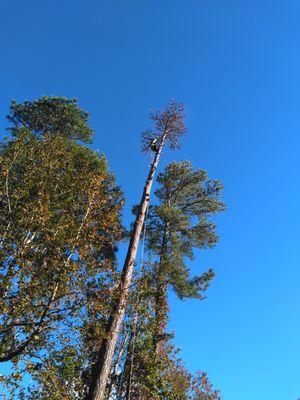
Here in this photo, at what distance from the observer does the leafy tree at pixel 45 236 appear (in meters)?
7.68

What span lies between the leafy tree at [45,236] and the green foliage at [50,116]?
19.5ft

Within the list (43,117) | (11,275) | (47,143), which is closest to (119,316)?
(11,275)

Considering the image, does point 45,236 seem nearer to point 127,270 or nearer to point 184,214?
point 127,270

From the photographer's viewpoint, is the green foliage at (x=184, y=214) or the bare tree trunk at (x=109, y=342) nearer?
the bare tree trunk at (x=109, y=342)

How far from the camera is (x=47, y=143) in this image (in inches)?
468

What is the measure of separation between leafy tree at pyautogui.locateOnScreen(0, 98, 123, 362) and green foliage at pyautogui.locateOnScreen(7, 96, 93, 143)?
596cm

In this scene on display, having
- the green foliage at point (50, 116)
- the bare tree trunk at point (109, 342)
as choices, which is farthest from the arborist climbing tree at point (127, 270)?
the green foliage at point (50, 116)

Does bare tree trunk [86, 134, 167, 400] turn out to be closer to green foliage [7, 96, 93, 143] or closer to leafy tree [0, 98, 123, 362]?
leafy tree [0, 98, 123, 362]

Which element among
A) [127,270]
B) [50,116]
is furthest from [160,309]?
[50,116]

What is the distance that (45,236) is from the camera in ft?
29.0

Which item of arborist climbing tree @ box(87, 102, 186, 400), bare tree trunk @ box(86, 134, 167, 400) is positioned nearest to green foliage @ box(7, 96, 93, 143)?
arborist climbing tree @ box(87, 102, 186, 400)

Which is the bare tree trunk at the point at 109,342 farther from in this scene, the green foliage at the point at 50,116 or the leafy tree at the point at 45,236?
the green foliage at the point at 50,116

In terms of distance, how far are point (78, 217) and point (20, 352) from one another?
374 cm

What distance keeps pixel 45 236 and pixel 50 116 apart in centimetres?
1048
